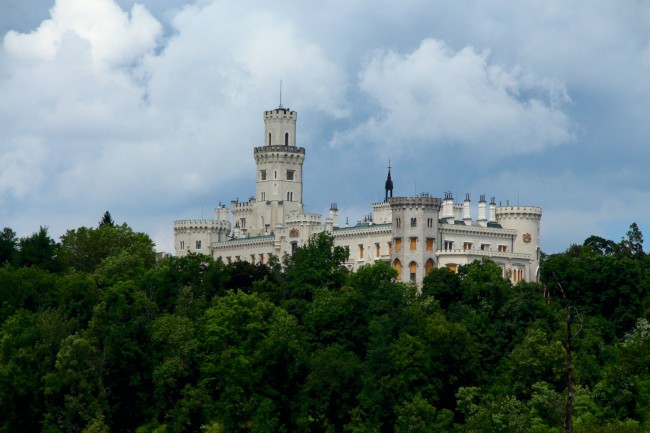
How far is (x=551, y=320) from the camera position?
271 ft

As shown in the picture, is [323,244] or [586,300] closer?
[586,300]

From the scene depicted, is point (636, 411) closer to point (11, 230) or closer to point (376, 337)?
point (376, 337)

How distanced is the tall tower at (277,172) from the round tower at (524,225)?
23.8m

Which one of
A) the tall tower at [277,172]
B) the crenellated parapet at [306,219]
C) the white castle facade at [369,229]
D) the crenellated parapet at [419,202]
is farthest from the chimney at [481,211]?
the tall tower at [277,172]

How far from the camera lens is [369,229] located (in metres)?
109

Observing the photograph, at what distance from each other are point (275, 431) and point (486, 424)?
38.8 ft

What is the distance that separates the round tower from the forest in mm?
16018

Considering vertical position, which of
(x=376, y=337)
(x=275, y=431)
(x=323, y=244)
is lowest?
(x=275, y=431)

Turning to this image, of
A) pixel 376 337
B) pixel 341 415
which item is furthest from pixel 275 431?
pixel 376 337

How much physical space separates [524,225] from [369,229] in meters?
13.0

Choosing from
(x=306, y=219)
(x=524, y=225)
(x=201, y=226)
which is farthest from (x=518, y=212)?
(x=201, y=226)

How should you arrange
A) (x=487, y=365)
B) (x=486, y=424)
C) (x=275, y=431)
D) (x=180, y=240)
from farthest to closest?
(x=180, y=240) → (x=487, y=365) → (x=275, y=431) → (x=486, y=424)

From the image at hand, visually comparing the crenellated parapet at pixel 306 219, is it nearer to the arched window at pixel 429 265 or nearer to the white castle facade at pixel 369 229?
the white castle facade at pixel 369 229

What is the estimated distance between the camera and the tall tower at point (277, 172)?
413 ft
